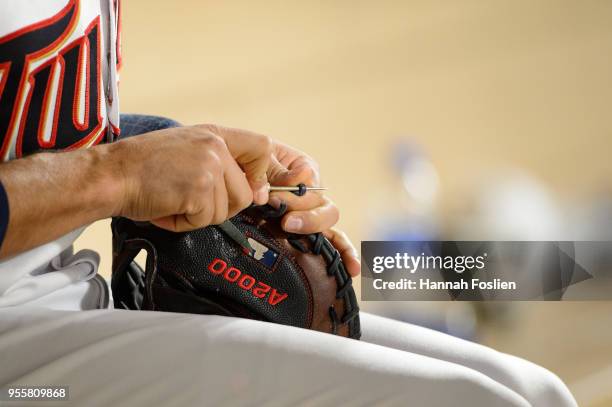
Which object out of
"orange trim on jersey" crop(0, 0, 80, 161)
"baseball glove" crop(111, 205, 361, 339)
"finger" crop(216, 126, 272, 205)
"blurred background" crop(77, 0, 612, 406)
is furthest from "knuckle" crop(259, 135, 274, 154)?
"blurred background" crop(77, 0, 612, 406)

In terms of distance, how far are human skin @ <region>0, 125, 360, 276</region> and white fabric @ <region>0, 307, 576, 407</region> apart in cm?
9

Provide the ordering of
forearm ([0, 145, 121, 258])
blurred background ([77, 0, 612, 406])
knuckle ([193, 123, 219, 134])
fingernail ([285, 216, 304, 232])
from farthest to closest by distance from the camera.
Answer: blurred background ([77, 0, 612, 406]) → fingernail ([285, 216, 304, 232]) → knuckle ([193, 123, 219, 134]) → forearm ([0, 145, 121, 258])

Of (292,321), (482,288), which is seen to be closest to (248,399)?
(292,321)

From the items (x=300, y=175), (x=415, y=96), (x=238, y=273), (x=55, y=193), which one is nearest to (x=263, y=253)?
(x=238, y=273)

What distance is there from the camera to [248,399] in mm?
604

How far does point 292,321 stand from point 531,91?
218 centimetres

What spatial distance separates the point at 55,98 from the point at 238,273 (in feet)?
0.82

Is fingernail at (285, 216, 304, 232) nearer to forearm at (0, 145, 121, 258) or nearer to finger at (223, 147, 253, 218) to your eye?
finger at (223, 147, 253, 218)

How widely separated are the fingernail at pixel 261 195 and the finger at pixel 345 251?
164mm

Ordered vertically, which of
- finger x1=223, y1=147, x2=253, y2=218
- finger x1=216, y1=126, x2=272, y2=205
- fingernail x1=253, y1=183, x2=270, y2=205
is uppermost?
finger x1=216, y1=126, x2=272, y2=205

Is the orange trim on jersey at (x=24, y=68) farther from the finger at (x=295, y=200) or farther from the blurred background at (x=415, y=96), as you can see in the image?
the blurred background at (x=415, y=96)

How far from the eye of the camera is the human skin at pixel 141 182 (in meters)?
0.57

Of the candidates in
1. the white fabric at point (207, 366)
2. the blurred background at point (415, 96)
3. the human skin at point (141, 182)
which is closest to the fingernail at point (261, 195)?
the human skin at point (141, 182)

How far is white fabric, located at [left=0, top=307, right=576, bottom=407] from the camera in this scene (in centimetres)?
60
